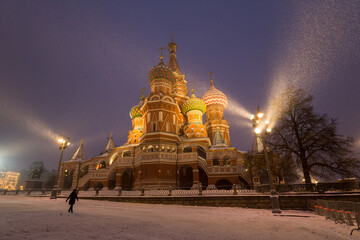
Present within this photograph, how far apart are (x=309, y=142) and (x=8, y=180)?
122 m

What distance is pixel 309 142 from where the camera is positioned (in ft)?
55.7

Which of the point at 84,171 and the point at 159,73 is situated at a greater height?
the point at 159,73

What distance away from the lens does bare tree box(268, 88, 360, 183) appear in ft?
50.3

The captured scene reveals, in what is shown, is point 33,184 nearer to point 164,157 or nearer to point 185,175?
point 164,157

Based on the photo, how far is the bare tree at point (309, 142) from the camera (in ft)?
50.3

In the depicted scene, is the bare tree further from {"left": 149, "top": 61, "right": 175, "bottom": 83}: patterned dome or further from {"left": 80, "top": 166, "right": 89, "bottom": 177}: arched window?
{"left": 80, "top": 166, "right": 89, "bottom": 177}: arched window

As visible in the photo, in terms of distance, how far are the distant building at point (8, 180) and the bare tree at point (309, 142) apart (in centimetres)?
11579

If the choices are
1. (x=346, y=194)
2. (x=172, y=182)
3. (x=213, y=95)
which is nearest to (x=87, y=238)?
(x=346, y=194)

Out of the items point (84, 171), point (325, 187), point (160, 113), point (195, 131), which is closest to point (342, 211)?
point (325, 187)

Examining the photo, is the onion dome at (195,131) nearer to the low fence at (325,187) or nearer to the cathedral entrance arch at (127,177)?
the cathedral entrance arch at (127,177)

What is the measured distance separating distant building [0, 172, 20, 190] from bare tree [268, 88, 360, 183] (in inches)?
4559

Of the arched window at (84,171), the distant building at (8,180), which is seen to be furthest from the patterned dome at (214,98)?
the distant building at (8,180)

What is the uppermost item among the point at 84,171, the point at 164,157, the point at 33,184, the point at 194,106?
the point at 194,106

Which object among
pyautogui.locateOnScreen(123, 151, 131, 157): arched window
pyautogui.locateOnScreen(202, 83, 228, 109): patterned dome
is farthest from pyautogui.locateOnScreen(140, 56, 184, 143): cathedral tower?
pyautogui.locateOnScreen(202, 83, 228, 109): patterned dome
